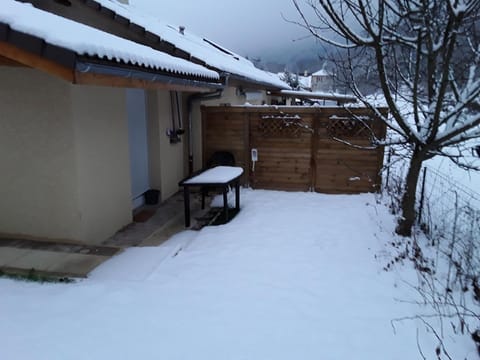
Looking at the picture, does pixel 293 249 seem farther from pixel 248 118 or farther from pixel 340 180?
pixel 248 118

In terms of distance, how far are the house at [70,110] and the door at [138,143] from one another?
0.19 ft

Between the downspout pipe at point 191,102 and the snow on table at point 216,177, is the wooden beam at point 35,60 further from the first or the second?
the downspout pipe at point 191,102

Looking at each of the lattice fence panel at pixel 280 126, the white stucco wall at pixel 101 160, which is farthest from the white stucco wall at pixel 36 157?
the lattice fence panel at pixel 280 126

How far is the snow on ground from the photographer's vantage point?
9.01 ft

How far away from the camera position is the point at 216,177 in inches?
263

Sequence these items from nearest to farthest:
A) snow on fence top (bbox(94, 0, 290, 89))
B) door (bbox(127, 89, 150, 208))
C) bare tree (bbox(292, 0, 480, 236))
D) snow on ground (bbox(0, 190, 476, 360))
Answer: snow on ground (bbox(0, 190, 476, 360)), bare tree (bbox(292, 0, 480, 236)), door (bbox(127, 89, 150, 208)), snow on fence top (bbox(94, 0, 290, 89))

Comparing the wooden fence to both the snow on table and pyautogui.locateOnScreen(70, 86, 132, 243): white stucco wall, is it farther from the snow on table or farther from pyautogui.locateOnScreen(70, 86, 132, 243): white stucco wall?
pyautogui.locateOnScreen(70, 86, 132, 243): white stucco wall

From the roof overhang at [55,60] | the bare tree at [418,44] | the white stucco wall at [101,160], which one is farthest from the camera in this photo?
the white stucco wall at [101,160]

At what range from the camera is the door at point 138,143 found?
271 inches

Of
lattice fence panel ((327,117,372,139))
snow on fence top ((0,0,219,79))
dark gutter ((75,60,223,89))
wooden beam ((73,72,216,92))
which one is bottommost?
lattice fence panel ((327,117,372,139))

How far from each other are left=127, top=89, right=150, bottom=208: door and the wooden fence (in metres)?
1.72

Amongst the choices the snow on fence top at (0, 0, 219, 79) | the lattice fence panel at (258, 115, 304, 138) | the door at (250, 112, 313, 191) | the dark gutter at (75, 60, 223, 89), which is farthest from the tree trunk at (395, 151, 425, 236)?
the snow on fence top at (0, 0, 219, 79)

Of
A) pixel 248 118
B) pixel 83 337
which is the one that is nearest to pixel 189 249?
pixel 83 337

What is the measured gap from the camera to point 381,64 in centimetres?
433
